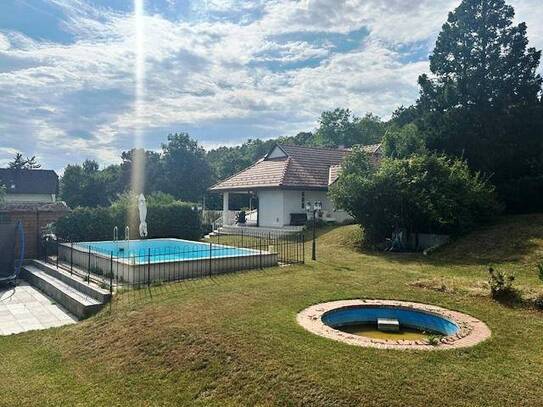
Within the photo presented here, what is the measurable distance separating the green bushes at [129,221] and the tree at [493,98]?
46.2 feet

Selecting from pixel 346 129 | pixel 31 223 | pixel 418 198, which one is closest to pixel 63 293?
pixel 31 223

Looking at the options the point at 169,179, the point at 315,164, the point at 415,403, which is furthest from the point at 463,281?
the point at 169,179

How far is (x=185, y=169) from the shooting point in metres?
53.9

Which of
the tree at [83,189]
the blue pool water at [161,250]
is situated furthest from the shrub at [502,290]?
the tree at [83,189]

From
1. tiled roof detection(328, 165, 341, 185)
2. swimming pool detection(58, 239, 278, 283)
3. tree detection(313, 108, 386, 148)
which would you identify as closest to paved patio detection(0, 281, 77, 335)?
swimming pool detection(58, 239, 278, 283)

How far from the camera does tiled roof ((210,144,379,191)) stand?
27.6 metres

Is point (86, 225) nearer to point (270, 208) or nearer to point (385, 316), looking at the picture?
point (270, 208)

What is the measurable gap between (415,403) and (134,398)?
12.6 ft

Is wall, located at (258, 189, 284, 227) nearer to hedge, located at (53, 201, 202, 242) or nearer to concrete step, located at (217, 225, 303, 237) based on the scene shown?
concrete step, located at (217, 225, 303, 237)

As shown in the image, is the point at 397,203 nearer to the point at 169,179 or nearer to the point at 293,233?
the point at 293,233

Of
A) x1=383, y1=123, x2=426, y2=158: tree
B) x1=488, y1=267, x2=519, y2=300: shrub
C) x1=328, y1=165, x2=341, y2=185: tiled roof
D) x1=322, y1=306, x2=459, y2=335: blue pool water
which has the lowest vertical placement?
x1=322, y1=306, x2=459, y2=335: blue pool water

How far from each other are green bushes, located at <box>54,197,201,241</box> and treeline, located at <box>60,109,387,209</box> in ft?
87.8

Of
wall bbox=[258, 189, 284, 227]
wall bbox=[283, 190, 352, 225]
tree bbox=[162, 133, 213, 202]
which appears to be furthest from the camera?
tree bbox=[162, 133, 213, 202]

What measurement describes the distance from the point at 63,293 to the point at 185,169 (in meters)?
42.5
